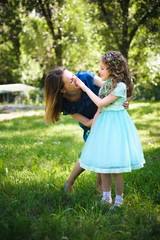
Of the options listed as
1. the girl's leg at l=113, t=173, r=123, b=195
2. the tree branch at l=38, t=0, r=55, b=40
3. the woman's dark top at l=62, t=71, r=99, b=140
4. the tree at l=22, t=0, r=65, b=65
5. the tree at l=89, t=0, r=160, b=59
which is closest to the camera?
the girl's leg at l=113, t=173, r=123, b=195

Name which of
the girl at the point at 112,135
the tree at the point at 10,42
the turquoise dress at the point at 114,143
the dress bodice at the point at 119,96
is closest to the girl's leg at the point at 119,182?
the girl at the point at 112,135

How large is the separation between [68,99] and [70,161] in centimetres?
123

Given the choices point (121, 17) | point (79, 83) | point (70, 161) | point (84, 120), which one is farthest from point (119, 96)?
point (121, 17)

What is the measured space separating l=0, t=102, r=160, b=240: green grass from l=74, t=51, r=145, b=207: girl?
248 mm

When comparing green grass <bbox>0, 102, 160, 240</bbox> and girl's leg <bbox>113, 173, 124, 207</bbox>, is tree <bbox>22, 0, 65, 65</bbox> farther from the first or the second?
girl's leg <bbox>113, 173, 124, 207</bbox>

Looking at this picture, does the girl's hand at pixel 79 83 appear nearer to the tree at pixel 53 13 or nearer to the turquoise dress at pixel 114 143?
the turquoise dress at pixel 114 143

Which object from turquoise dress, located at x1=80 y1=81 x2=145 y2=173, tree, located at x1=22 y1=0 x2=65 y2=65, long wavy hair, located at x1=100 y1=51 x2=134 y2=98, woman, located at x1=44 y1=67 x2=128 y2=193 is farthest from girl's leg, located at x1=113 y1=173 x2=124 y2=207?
tree, located at x1=22 y1=0 x2=65 y2=65

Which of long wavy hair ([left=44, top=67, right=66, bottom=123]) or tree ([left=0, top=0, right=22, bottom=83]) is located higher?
tree ([left=0, top=0, right=22, bottom=83])

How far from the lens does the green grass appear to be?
6.39 feet

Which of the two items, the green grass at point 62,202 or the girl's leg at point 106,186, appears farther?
the girl's leg at point 106,186

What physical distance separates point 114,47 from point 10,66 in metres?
10.6

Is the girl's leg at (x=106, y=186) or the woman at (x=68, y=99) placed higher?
the woman at (x=68, y=99)

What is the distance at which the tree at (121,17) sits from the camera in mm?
9828

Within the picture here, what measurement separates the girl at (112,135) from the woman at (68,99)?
243 millimetres
